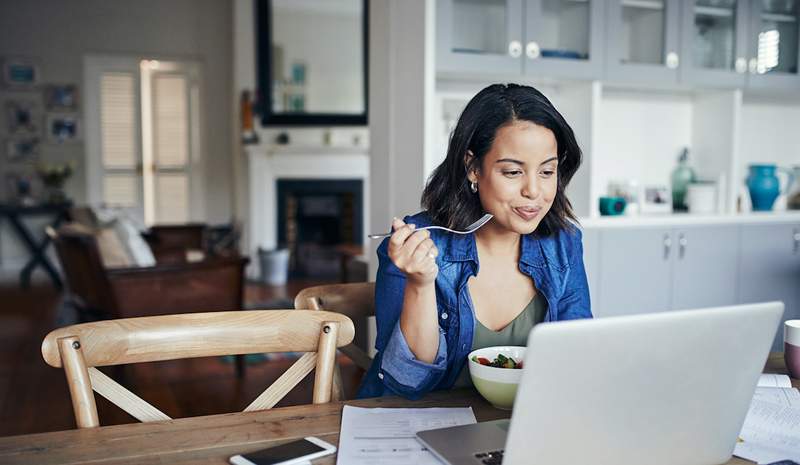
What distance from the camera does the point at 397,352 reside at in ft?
3.98

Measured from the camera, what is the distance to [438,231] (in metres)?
1.43

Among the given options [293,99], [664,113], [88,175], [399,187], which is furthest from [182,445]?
[88,175]

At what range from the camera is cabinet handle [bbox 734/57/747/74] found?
3582mm

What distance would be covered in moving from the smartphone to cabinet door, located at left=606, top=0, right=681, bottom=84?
2.78 m

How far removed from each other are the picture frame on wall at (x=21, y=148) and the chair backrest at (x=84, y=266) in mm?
3578

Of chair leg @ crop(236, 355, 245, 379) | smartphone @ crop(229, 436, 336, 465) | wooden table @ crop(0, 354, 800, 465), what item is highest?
smartphone @ crop(229, 436, 336, 465)

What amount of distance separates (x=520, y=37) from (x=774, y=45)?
1.53 m

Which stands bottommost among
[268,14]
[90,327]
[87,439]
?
[87,439]

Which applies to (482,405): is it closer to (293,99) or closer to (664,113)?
(664,113)

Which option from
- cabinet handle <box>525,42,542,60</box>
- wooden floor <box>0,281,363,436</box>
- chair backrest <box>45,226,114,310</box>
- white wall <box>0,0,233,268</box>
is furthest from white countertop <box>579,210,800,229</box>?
white wall <box>0,0,233,268</box>

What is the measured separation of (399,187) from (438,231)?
1657 mm

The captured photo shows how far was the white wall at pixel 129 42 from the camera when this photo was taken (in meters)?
6.89

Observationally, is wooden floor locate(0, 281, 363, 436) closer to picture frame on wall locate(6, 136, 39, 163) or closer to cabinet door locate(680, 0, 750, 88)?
cabinet door locate(680, 0, 750, 88)

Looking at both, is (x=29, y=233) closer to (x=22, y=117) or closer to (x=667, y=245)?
(x=22, y=117)
